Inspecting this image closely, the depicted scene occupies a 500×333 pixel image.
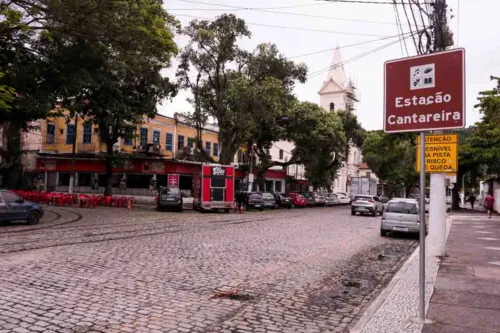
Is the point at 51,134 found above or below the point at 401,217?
above

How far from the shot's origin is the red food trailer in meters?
28.9

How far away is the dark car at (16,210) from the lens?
16406 mm

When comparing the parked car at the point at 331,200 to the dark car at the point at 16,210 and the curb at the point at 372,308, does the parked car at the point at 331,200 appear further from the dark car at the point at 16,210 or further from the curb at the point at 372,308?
the curb at the point at 372,308

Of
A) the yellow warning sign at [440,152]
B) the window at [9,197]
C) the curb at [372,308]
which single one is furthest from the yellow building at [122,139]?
the curb at [372,308]

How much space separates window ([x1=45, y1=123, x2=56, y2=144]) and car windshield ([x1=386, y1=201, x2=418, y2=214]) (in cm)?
3412

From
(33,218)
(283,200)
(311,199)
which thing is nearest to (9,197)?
(33,218)

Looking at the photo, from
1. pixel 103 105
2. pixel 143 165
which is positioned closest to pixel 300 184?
pixel 143 165

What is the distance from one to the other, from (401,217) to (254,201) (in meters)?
17.4

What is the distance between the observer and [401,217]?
1738cm

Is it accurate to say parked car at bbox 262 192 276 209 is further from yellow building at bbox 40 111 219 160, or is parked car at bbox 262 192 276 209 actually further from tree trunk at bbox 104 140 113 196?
tree trunk at bbox 104 140 113 196

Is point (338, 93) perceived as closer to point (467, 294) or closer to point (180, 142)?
point (180, 142)

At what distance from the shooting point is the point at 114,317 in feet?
18.4

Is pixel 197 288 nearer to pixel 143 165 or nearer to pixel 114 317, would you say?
pixel 114 317

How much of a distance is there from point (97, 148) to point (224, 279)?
3514 centimetres
